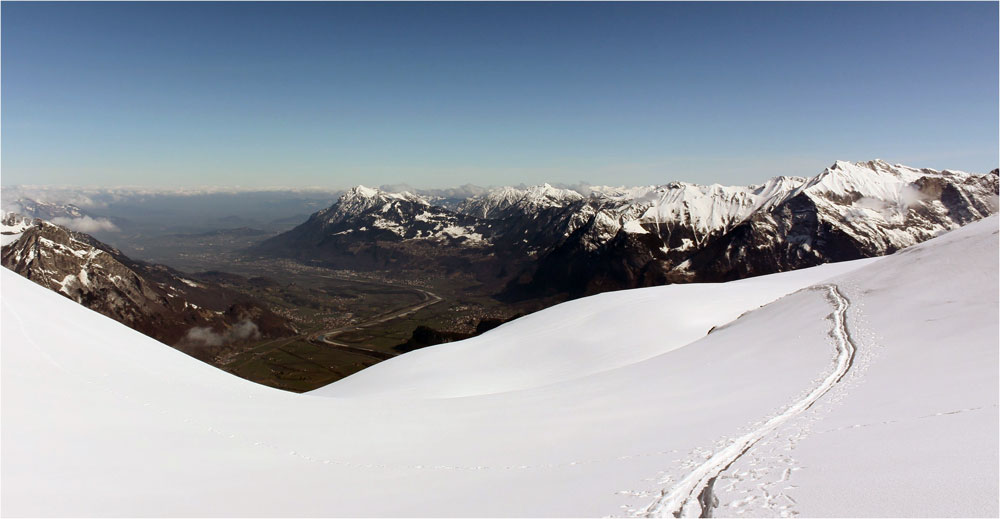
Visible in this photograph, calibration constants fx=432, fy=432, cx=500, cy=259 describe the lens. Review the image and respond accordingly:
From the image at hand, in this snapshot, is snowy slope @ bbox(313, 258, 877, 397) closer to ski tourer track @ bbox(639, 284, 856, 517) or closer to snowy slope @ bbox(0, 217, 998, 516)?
snowy slope @ bbox(0, 217, 998, 516)

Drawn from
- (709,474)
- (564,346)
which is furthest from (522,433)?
(564,346)

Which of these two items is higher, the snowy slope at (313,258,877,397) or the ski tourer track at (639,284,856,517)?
the ski tourer track at (639,284,856,517)

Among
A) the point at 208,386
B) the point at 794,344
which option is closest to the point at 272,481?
the point at 208,386

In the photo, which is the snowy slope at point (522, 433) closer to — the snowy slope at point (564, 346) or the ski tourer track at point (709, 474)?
the ski tourer track at point (709, 474)

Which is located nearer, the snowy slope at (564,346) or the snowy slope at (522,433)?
the snowy slope at (522,433)

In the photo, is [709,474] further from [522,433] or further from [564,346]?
[564,346]

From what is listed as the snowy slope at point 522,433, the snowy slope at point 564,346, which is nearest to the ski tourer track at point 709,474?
the snowy slope at point 522,433

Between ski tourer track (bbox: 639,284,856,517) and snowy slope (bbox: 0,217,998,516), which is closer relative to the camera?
ski tourer track (bbox: 639,284,856,517)

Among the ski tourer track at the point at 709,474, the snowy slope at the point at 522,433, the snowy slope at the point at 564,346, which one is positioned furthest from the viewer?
the snowy slope at the point at 564,346

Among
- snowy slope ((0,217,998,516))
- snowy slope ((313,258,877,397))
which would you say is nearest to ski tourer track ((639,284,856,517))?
snowy slope ((0,217,998,516))
